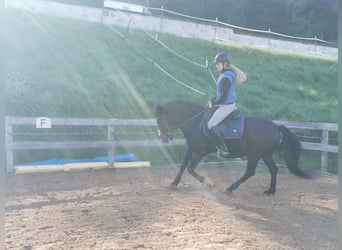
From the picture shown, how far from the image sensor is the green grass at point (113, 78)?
11102 mm

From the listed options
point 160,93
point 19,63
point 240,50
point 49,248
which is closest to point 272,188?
point 49,248

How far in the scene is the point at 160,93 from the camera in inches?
540

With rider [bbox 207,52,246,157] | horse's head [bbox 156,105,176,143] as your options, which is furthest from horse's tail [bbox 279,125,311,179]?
horse's head [bbox 156,105,176,143]

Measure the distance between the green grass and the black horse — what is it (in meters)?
3.84

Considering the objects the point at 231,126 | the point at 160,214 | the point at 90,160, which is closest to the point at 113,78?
the point at 90,160

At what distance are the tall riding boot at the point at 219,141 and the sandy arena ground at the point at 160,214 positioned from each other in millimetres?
772

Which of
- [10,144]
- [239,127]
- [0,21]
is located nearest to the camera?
[0,21]

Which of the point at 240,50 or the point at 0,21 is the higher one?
the point at 240,50

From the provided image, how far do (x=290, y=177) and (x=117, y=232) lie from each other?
5986 mm

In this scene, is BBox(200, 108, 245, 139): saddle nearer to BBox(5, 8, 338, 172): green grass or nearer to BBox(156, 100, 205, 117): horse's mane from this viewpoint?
BBox(156, 100, 205, 117): horse's mane

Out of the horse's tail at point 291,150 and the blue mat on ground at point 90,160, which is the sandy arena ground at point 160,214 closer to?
the horse's tail at point 291,150

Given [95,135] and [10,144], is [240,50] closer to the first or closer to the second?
[95,135]

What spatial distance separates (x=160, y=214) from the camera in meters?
5.32

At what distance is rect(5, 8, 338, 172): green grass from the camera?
36.4ft
